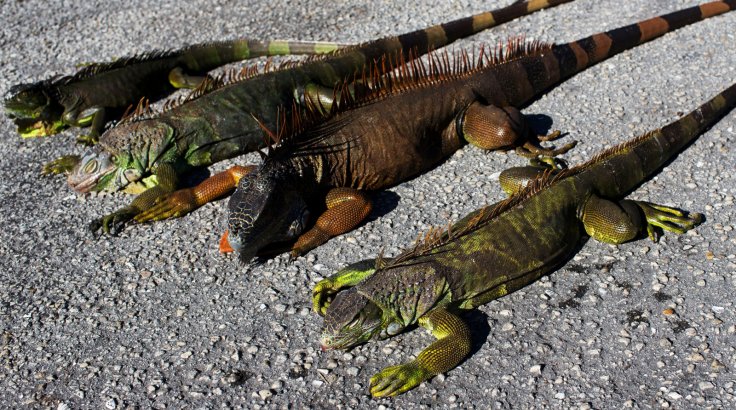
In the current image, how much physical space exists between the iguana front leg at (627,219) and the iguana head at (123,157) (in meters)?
2.62

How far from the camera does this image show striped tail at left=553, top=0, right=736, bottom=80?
5488 mm

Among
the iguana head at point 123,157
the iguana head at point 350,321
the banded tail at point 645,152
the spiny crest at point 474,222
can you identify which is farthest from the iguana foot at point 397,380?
the iguana head at point 123,157

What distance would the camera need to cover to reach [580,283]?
12.6 ft

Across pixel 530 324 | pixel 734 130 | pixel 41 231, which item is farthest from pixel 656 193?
pixel 41 231

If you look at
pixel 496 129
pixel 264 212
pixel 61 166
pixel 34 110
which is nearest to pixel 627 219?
pixel 496 129

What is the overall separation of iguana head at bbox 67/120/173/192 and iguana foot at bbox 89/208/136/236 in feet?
1.35

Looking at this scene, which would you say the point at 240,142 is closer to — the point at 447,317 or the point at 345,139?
the point at 345,139

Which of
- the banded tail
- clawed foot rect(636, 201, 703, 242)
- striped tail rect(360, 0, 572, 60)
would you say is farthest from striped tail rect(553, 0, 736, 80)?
clawed foot rect(636, 201, 703, 242)

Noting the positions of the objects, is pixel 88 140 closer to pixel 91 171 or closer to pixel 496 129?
pixel 91 171

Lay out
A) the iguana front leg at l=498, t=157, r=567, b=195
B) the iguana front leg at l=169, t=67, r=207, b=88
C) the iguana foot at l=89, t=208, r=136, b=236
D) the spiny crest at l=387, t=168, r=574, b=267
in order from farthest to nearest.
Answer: the iguana front leg at l=169, t=67, r=207, b=88 → the iguana foot at l=89, t=208, r=136, b=236 → the iguana front leg at l=498, t=157, r=567, b=195 → the spiny crest at l=387, t=168, r=574, b=267

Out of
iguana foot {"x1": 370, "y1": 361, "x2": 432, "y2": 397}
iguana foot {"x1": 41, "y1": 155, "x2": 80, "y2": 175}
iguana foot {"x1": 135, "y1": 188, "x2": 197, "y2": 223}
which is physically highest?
iguana foot {"x1": 370, "y1": 361, "x2": 432, "y2": 397}

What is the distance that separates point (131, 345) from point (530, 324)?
73.6 inches

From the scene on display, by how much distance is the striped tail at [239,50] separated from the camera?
20.7 ft

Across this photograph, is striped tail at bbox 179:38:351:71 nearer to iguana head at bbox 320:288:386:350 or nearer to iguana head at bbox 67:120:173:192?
iguana head at bbox 67:120:173:192
